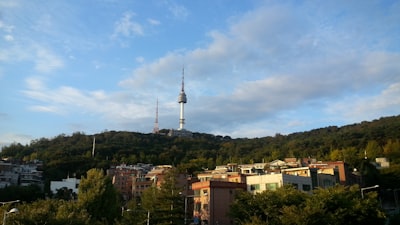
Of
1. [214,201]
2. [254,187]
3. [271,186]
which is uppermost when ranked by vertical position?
[271,186]

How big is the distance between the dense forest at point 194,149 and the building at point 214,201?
110 feet

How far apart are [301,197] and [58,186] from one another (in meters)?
64.2

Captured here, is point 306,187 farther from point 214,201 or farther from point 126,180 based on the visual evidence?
point 126,180

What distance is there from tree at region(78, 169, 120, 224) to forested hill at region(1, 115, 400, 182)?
37.5m

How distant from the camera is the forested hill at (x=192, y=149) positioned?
99125 mm

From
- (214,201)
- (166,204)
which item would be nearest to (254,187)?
(214,201)

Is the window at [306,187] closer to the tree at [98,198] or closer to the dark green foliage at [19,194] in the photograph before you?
the tree at [98,198]

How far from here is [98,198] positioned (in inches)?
1975

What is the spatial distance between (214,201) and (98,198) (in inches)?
544

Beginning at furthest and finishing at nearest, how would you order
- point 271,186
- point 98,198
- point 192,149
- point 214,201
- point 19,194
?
point 192,149
point 19,194
point 271,186
point 214,201
point 98,198

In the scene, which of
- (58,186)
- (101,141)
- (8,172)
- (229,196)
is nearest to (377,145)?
(229,196)

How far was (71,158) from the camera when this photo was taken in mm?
111938

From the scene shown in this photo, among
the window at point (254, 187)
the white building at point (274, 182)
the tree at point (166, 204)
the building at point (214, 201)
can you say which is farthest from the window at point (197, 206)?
the window at point (254, 187)

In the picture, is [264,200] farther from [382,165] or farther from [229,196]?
[382,165]
